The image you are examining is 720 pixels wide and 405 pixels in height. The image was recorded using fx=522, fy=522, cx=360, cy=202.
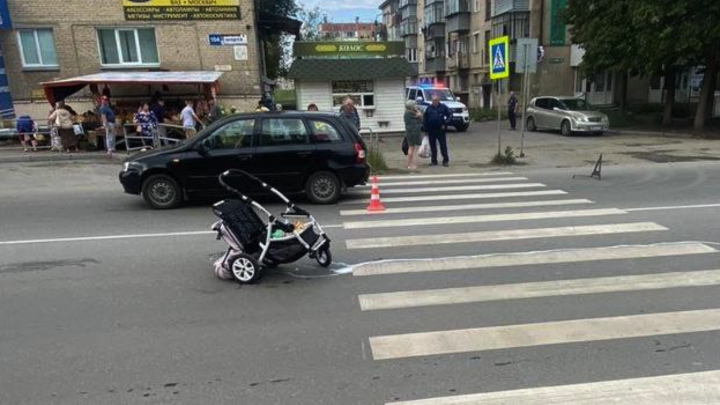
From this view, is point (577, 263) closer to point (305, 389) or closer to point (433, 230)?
point (433, 230)

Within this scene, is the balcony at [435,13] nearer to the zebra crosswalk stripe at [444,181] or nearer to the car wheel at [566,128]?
the car wheel at [566,128]

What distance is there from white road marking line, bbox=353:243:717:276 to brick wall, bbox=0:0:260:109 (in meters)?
16.3

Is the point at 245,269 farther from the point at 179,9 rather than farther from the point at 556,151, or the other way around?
the point at 179,9

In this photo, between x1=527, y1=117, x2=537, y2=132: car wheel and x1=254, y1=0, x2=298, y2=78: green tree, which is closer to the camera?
x1=527, y1=117, x2=537, y2=132: car wheel

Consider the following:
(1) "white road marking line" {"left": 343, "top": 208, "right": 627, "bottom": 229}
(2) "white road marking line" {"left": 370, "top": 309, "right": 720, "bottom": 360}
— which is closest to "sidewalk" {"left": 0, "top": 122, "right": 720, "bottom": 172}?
(1) "white road marking line" {"left": 343, "top": 208, "right": 627, "bottom": 229}

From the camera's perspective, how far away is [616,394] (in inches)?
127

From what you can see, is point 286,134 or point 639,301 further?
point 286,134

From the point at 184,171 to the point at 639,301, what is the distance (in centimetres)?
716

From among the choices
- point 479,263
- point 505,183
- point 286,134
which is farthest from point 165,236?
point 505,183

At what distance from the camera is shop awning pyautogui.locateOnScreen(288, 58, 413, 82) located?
72.1 ft

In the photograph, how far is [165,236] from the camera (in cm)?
718

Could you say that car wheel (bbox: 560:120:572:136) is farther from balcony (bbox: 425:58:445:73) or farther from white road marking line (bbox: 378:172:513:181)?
balcony (bbox: 425:58:445:73)

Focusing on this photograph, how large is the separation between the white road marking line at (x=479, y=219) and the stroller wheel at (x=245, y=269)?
8.26ft

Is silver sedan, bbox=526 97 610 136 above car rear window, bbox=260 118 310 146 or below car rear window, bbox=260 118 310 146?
below
